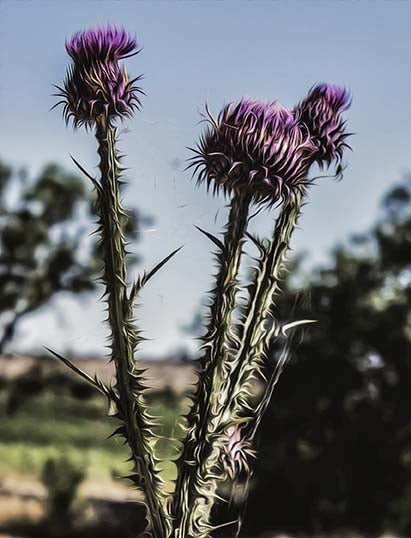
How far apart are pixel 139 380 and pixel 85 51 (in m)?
0.20

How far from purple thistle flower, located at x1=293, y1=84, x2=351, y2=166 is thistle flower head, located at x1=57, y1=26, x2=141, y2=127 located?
0.11 m

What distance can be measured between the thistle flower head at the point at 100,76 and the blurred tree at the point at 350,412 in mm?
1943

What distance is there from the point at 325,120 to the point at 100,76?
143 millimetres

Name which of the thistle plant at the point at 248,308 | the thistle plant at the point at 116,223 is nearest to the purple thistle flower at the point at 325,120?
the thistle plant at the point at 248,308

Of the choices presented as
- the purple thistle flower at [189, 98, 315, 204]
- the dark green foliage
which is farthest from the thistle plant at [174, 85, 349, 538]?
the dark green foliage

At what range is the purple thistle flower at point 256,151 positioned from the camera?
0.55m

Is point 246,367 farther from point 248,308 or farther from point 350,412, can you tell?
point 350,412

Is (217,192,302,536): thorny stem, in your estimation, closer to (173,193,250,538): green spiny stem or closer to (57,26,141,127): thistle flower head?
(173,193,250,538): green spiny stem

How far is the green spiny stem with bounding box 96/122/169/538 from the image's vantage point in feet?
1.77

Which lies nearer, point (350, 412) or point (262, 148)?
point (262, 148)

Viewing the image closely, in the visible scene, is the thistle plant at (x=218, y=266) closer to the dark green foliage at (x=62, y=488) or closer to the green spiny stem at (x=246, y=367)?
the green spiny stem at (x=246, y=367)

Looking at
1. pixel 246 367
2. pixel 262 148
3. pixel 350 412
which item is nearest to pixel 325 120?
pixel 262 148

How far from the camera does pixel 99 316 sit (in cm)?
58

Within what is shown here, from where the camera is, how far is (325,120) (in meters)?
0.58
